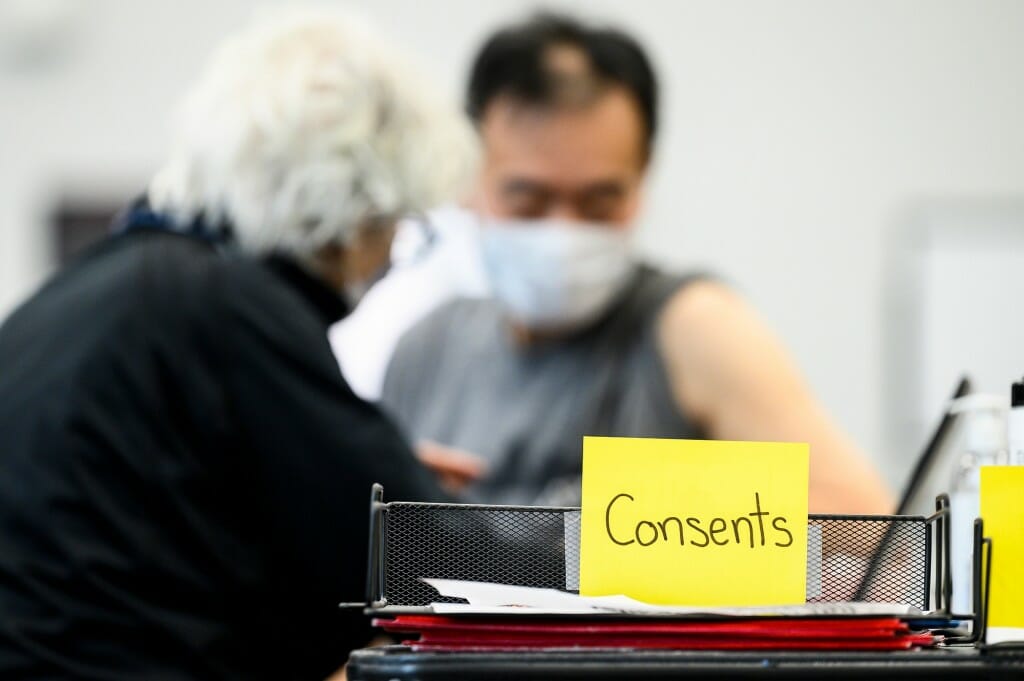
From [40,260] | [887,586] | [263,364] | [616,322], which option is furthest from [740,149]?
[887,586]

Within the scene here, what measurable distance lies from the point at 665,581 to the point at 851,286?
2519 mm

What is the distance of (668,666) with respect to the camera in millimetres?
507

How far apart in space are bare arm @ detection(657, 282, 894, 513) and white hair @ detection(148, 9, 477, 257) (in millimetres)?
371

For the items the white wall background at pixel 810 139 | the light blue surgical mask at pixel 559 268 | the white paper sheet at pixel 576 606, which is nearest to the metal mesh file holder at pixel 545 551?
the white paper sheet at pixel 576 606

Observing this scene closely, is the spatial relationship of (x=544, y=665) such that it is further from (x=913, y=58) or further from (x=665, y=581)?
(x=913, y=58)

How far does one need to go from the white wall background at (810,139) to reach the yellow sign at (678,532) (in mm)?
2389

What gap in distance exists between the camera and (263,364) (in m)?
1.12

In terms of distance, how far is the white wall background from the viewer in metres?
2.96

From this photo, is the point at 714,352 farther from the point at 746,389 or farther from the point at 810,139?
the point at 810,139

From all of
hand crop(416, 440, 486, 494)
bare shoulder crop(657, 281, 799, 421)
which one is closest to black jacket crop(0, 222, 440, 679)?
hand crop(416, 440, 486, 494)

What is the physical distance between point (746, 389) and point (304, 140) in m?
0.59

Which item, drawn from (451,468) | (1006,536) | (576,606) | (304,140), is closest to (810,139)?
(451,468)

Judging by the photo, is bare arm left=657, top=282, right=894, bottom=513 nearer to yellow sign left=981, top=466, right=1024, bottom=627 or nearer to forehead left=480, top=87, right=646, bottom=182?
forehead left=480, top=87, right=646, bottom=182

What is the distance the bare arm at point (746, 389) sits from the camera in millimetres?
1382
